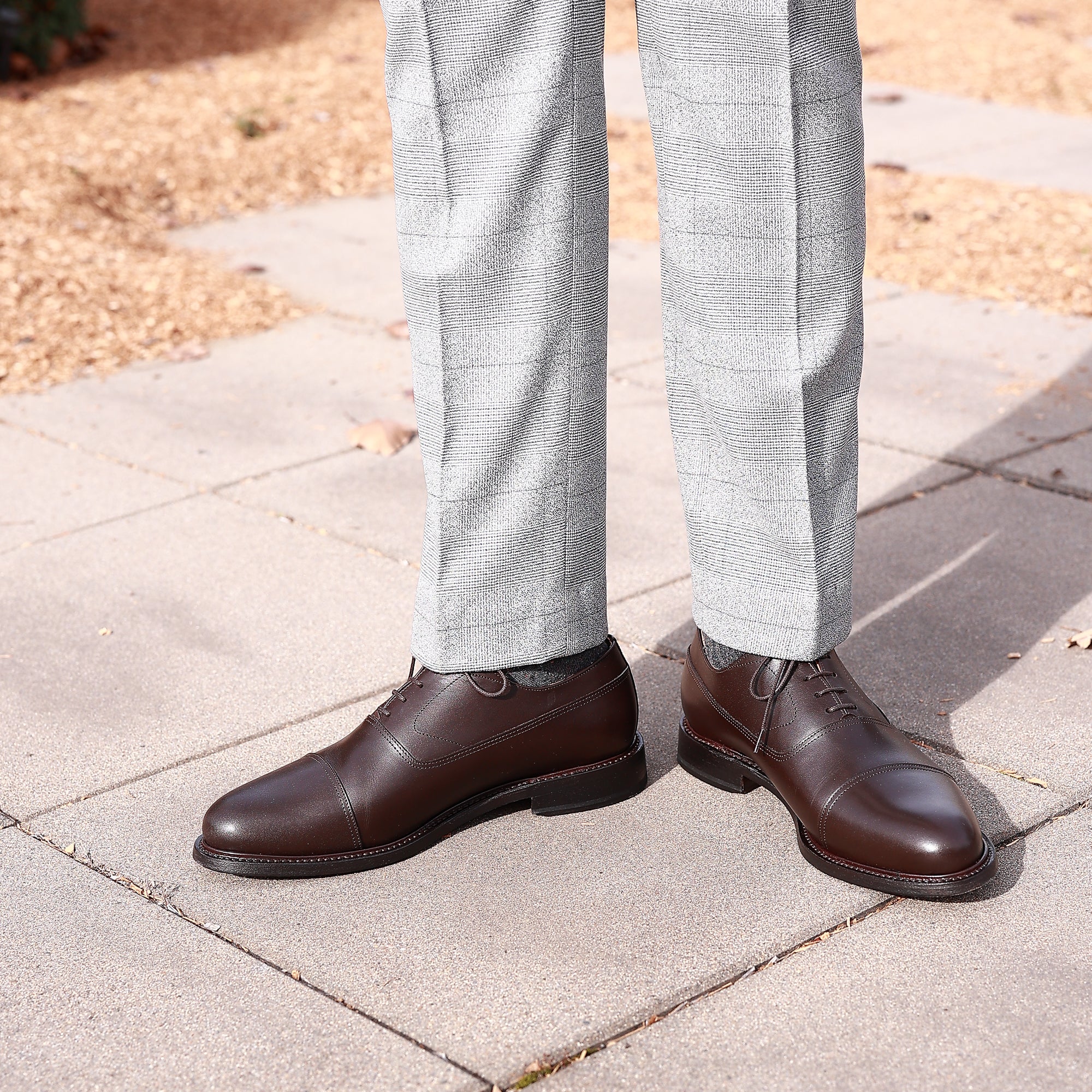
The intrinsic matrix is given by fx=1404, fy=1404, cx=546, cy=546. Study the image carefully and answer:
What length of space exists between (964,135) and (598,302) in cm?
514

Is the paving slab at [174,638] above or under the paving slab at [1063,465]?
above

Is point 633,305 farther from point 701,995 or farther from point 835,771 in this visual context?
point 701,995

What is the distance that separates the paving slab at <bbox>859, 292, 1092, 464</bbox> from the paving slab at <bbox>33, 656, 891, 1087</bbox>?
1.55 meters

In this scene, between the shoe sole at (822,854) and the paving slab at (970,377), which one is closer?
the shoe sole at (822,854)

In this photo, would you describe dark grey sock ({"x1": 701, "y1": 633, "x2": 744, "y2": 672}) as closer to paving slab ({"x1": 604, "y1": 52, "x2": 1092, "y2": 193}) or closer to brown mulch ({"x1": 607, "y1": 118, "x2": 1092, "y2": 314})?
brown mulch ({"x1": 607, "y1": 118, "x2": 1092, "y2": 314})

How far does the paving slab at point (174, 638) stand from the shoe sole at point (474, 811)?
14.3 inches

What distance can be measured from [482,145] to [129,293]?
118 inches

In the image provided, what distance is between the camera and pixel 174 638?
2436mm

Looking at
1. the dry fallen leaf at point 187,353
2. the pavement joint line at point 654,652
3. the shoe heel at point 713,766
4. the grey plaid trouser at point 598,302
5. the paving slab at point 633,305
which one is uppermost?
the grey plaid trouser at point 598,302

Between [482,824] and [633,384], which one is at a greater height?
[482,824]

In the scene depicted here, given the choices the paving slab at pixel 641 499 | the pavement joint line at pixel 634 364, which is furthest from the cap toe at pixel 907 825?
the pavement joint line at pixel 634 364

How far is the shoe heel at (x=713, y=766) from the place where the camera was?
1.91 metres

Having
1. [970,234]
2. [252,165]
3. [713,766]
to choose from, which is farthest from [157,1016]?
[252,165]

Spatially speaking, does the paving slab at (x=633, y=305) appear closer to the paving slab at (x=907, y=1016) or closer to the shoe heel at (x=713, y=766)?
the shoe heel at (x=713, y=766)
